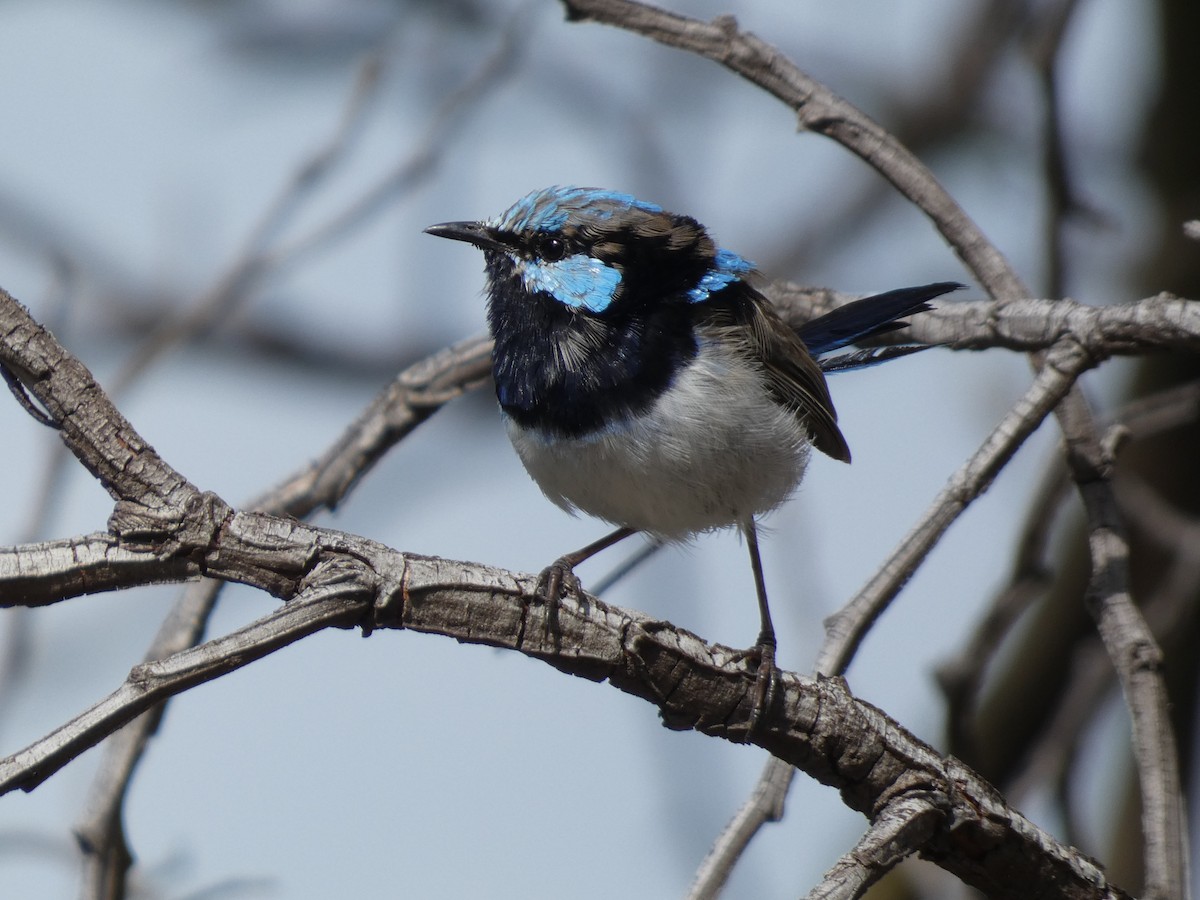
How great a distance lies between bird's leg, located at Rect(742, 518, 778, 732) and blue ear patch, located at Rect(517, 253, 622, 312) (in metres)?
0.79

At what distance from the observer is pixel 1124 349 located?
2.94m

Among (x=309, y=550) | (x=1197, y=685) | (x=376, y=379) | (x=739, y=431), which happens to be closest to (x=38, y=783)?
(x=309, y=550)

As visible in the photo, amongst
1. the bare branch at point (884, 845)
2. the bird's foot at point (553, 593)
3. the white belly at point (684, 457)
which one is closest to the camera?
the bare branch at point (884, 845)

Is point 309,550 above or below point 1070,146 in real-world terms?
below

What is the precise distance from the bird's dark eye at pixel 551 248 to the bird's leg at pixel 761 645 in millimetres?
951

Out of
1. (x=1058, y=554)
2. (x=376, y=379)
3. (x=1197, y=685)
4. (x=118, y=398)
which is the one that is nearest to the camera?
(x=118, y=398)

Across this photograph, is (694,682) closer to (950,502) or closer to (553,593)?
(553,593)

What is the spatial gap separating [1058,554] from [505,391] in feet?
10.5

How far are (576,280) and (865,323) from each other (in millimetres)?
827

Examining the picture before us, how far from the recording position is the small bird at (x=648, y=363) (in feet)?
11.3

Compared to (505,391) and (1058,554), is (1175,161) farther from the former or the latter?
(505,391)

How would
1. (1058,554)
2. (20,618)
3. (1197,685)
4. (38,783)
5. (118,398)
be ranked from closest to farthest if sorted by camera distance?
1. (38,783)
2. (20,618)
3. (118,398)
4. (1197,685)
5. (1058,554)

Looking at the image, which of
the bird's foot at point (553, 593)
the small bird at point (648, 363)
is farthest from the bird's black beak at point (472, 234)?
the bird's foot at point (553, 593)

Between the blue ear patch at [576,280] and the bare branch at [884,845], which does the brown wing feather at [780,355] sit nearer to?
the blue ear patch at [576,280]
